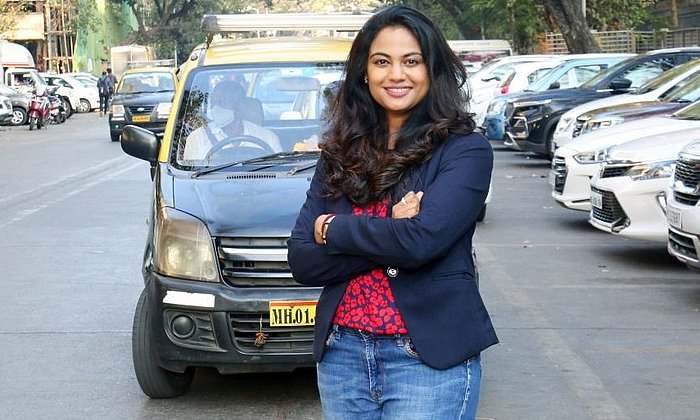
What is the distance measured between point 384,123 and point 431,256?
405 mm

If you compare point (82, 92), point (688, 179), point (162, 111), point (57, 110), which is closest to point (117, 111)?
point (162, 111)

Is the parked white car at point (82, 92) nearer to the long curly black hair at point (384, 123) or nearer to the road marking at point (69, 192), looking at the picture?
the road marking at point (69, 192)

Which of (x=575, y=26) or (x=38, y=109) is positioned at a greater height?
(x=575, y=26)

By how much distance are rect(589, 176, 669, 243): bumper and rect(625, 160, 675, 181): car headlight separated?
0.04m

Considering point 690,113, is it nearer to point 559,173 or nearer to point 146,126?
point 559,173

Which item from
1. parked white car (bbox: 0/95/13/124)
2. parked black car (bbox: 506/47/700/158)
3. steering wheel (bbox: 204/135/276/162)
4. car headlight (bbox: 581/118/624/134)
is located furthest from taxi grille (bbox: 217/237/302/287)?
parked white car (bbox: 0/95/13/124)

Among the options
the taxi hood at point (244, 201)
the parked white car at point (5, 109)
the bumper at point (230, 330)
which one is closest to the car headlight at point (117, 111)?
the parked white car at point (5, 109)

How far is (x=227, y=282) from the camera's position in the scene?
6.05 meters

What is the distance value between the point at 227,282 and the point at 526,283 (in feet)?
14.0

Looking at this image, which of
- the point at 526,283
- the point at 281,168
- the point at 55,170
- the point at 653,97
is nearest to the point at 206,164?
the point at 281,168

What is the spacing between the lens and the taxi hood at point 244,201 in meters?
6.07

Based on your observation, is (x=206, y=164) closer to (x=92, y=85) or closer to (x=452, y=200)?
(x=452, y=200)

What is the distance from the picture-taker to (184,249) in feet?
20.1

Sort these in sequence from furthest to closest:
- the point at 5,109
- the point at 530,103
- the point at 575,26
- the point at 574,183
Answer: the point at 5,109, the point at 575,26, the point at 530,103, the point at 574,183
